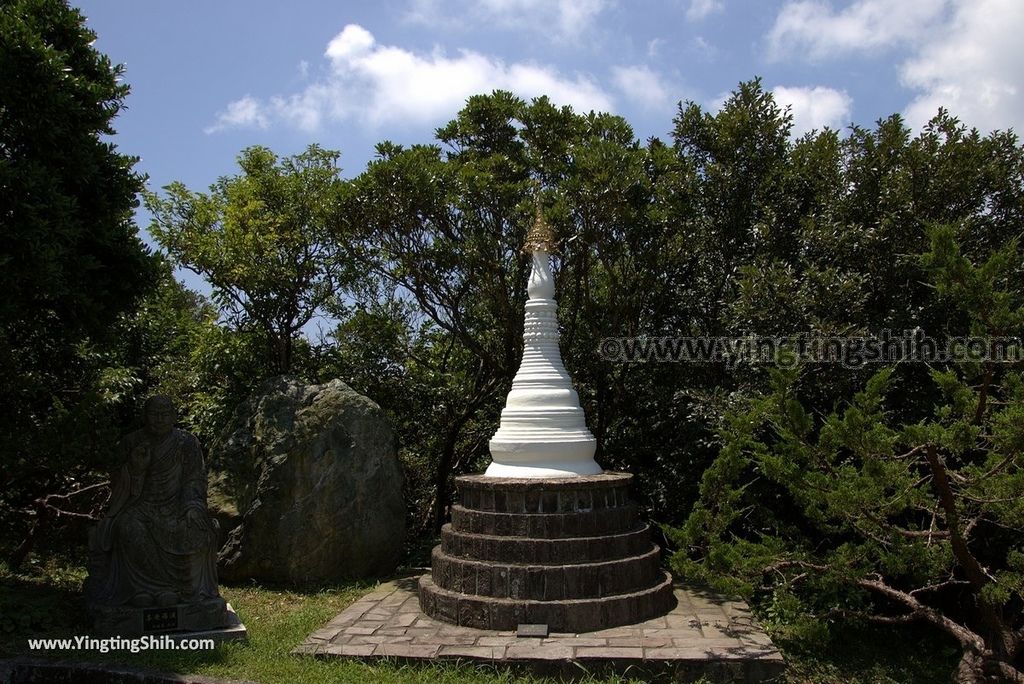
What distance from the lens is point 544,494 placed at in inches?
307

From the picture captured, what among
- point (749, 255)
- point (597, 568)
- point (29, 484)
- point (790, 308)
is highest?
point (749, 255)

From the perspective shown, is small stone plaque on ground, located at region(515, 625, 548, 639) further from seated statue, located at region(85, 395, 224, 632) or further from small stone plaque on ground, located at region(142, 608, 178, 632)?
small stone plaque on ground, located at region(142, 608, 178, 632)

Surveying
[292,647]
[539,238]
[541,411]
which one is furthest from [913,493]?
[292,647]

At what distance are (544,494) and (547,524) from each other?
312 millimetres

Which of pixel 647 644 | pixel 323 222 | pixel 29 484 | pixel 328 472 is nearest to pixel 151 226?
pixel 323 222

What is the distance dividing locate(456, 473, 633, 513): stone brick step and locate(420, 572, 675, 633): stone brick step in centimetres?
94

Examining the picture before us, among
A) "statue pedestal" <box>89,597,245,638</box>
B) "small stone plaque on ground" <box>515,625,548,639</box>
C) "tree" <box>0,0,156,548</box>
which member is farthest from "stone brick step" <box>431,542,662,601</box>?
"tree" <box>0,0,156,548</box>

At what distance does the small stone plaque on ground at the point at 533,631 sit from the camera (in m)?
7.01

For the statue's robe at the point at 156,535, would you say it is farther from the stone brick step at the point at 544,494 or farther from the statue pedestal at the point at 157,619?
the stone brick step at the point at 544,494

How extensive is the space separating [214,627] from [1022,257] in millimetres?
9854

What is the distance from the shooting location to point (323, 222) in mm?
10789

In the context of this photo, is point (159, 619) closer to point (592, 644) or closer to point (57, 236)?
point (57, 236)

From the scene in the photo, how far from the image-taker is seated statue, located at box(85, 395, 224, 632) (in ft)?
22.6

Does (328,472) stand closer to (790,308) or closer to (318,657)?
(318,657)
